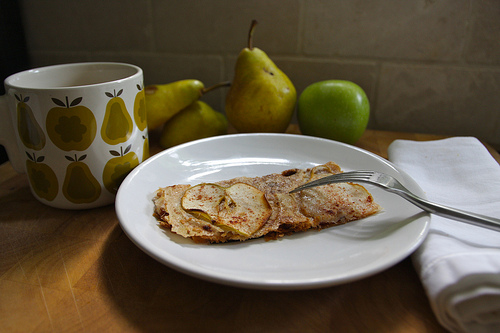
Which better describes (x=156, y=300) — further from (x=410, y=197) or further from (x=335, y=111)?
(x=335, y=111)

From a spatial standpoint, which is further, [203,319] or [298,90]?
[298,90]

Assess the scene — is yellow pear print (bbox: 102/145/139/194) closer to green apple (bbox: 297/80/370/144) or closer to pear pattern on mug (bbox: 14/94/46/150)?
pear pattern on mug (bbox: 14/94/46/150)

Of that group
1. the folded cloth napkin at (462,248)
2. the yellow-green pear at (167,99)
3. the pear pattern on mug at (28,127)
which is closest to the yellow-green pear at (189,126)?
the yellow-green pear at (167,99)

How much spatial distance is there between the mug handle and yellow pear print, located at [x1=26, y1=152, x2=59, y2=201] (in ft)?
0.22

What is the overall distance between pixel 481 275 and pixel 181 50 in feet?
3.48

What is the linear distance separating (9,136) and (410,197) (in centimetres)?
75

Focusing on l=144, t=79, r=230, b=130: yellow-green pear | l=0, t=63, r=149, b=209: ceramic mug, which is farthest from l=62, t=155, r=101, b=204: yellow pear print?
l=144, t=79, r=230, b=130: yellow-green pear

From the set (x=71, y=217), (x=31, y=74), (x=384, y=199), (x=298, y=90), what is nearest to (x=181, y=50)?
(x=298, y=90)

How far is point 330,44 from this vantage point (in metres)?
1.12

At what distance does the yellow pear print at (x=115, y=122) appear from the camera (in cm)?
66

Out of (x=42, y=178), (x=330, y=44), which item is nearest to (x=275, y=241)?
(x=42, y=178)

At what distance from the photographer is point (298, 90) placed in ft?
3.92

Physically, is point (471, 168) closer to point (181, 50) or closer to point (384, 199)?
point (384, 199)

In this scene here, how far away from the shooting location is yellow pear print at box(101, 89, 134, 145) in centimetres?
66
